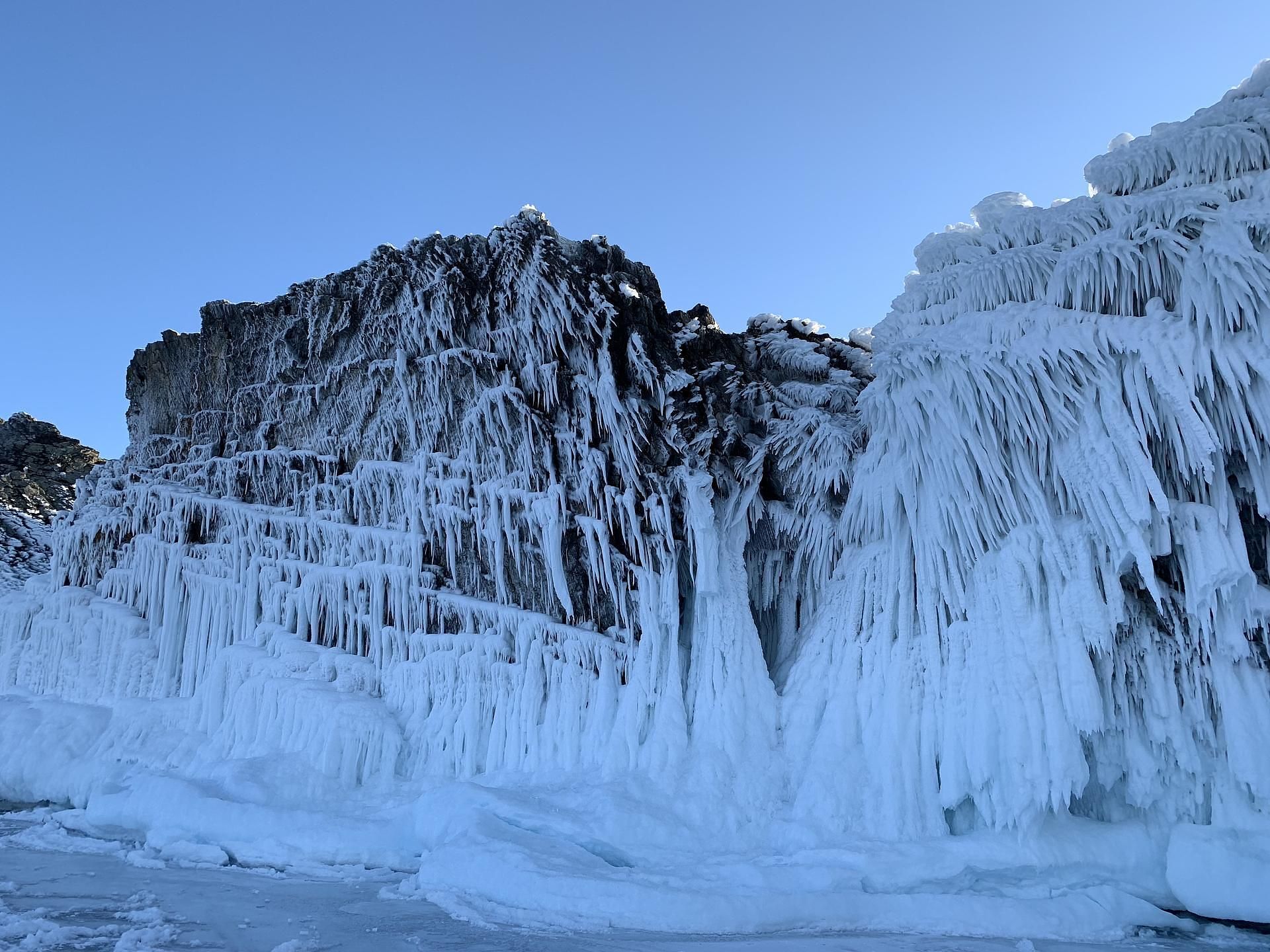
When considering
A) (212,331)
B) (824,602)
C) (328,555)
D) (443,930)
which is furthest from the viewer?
(212,331)

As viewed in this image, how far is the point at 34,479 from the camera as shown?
31938 mm

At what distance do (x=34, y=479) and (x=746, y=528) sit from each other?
33.3 metres

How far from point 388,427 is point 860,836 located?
42.6ft

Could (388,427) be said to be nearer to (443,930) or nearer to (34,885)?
(34,885)

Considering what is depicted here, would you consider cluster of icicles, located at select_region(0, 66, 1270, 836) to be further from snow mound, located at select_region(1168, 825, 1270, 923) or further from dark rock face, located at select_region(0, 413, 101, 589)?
dark rock face, located at select_region(0, 413, 101, 589)

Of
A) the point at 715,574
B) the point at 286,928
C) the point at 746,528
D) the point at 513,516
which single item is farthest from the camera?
the point at 513,516

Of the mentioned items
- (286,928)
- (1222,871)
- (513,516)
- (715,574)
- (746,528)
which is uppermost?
(513,516)

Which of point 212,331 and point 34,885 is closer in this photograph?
point 34,885

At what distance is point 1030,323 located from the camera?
1038 cm

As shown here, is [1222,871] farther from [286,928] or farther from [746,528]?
[286,928]

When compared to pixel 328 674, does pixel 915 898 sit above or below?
below

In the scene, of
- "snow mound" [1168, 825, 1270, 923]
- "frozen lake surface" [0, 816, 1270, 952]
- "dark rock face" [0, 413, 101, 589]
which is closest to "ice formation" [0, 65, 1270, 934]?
"snow mound" [1168, 825, 1270, 923]

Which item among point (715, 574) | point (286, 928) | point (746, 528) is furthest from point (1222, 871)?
point (286, 928)

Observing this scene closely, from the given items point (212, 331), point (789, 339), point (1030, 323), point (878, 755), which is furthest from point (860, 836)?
point (212, 331)
